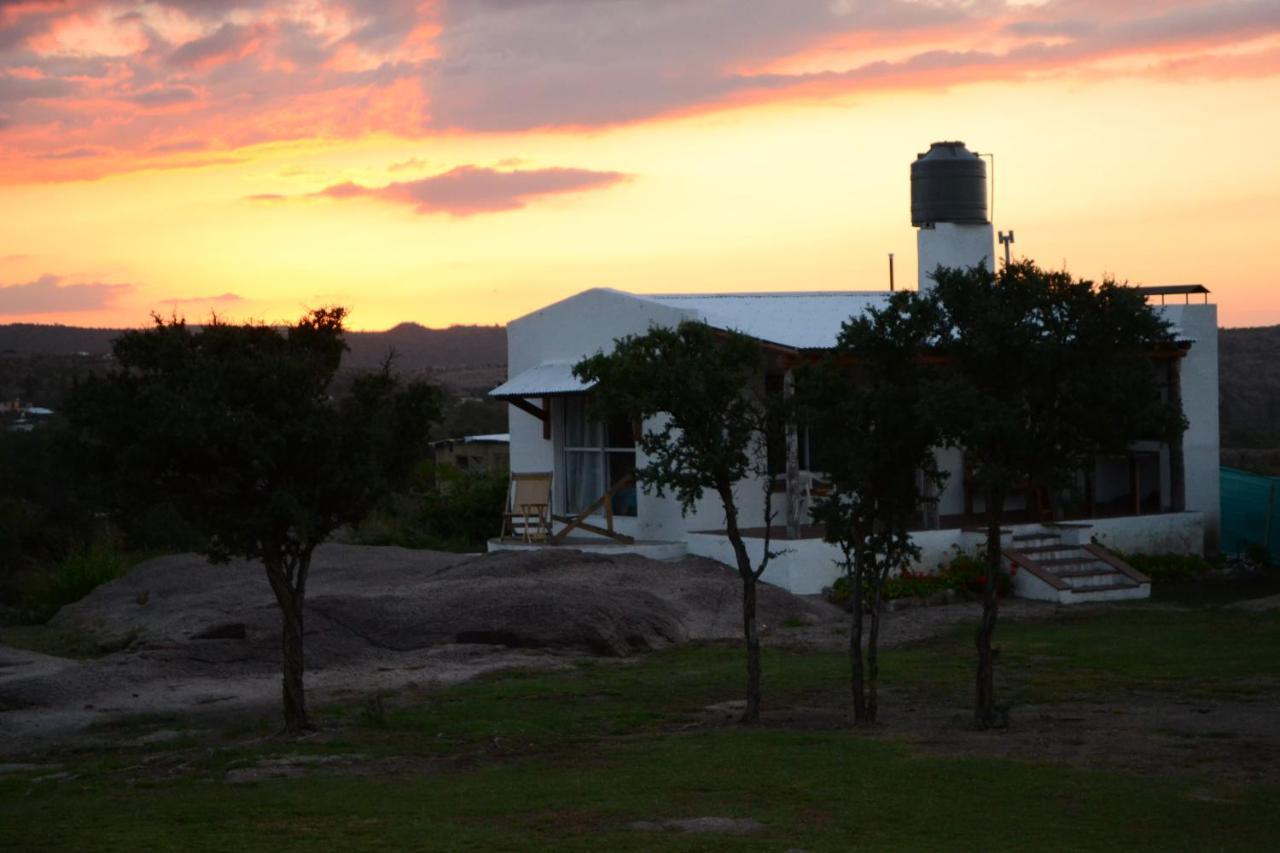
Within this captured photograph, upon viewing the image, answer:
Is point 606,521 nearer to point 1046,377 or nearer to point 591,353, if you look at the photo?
point 591,353

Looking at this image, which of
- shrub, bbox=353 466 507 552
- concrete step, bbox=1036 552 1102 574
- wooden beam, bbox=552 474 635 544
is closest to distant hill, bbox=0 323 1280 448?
shrub, bbox=353 466 507 552

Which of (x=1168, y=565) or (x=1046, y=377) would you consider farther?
(x=1168, y=565)

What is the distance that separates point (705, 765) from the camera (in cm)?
1139

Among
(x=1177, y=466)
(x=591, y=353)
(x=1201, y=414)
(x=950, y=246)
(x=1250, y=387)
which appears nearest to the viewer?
(x=591, y=353)

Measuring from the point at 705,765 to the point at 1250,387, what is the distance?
73.7 metres

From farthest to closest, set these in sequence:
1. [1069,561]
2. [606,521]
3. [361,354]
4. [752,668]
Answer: [361,354], [606,521], [1069,561], [752,668]

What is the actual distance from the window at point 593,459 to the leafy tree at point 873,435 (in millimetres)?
11784

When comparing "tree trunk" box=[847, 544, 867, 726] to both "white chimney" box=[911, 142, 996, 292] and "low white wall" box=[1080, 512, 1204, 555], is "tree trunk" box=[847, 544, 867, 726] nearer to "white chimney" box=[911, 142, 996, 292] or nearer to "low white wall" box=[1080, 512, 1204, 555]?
"low white wall" box=[1080, 512, 1204, 555]

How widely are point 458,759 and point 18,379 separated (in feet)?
223

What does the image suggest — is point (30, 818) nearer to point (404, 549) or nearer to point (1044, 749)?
point (1044, 749)

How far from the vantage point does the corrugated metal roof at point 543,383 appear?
1009 inches

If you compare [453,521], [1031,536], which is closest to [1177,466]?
[1031,536]

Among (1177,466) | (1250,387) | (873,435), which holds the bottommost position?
(1177,466)

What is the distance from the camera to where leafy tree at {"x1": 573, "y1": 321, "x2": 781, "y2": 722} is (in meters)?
13.2
